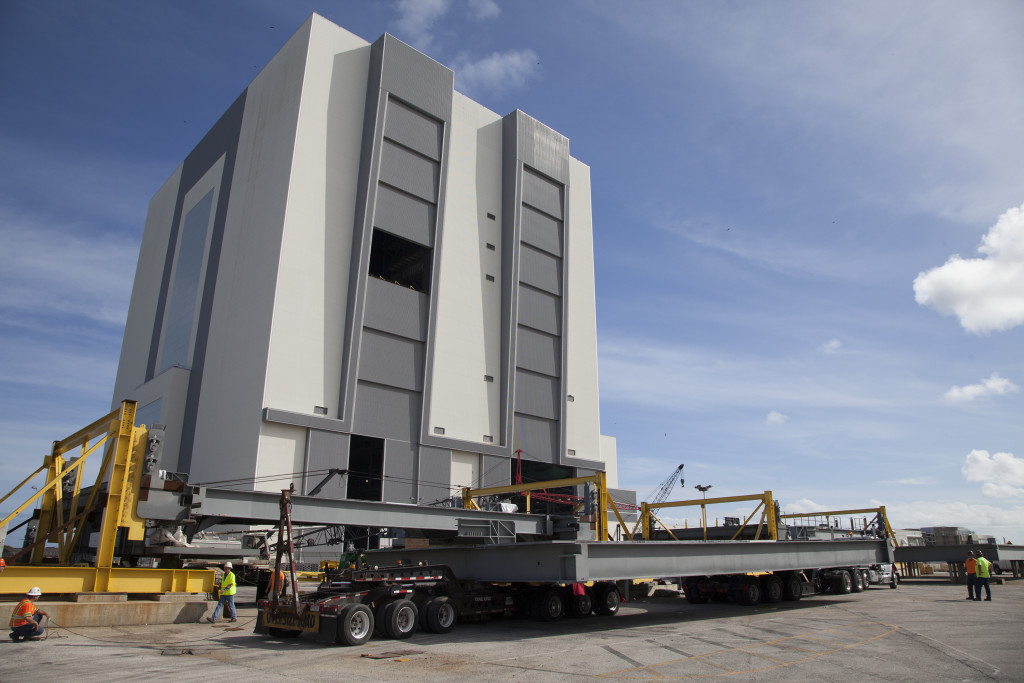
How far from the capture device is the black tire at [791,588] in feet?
74.5

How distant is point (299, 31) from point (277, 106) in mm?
4331

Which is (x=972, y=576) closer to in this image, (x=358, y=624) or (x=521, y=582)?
(x=521, y=582)

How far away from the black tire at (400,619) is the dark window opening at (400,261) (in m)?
25.4

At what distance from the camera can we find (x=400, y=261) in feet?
136

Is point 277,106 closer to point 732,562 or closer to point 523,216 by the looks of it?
point 523,216

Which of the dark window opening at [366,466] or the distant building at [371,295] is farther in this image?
the dark window opening at [366,466]

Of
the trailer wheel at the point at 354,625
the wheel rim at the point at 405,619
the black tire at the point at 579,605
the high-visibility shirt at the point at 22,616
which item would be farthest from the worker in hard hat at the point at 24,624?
the black tire at the point at 579,605

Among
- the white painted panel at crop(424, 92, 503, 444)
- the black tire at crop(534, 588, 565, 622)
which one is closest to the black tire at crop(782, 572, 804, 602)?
the black tire at crop(534, 588, 565, 622)

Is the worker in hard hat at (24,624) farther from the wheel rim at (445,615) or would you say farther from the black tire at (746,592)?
the black tire at (746,592)

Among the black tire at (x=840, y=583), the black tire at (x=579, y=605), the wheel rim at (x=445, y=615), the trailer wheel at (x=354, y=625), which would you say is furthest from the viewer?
the black tire at (x=840, y=583)

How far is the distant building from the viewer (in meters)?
33.1

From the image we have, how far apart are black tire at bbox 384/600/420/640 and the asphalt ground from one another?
27 centimetres

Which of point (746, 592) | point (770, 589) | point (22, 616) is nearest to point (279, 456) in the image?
point (22, 616)

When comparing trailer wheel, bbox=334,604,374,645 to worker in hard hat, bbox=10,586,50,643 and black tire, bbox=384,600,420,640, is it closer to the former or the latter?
black tire, bbox=384,600,420,640
